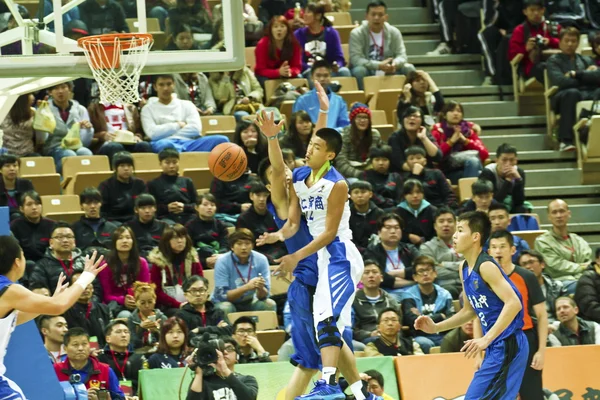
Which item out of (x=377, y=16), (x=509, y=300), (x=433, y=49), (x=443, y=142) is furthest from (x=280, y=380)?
(x=433, y=49)

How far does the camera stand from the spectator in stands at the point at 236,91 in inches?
596

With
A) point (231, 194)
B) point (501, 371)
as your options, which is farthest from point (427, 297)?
point (501, 371)

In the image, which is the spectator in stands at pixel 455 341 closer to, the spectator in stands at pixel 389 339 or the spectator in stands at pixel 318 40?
the spectator in stands at pixel 389 339

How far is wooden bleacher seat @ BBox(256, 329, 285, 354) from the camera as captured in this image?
11695mm

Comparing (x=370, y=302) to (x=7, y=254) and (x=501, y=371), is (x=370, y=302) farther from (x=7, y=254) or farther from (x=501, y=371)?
(x=7, y=254)

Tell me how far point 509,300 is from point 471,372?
8.52 feet

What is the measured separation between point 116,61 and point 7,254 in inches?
82.9

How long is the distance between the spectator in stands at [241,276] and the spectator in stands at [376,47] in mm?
4495

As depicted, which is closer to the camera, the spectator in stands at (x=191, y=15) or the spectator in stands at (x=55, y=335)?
the spectator in stands at (x=191, y=15)

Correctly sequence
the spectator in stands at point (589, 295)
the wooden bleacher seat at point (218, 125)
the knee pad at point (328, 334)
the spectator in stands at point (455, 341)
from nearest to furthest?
the knee pad at point (328, 334)
the spectator in stands at point (455, 341)
the spectator in stands at point (589, 295)
the wooden bleacher seat at point (218, 125)

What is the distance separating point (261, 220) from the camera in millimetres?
13008

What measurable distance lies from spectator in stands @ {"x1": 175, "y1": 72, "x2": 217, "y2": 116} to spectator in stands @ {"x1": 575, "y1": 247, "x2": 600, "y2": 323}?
16.3 feet

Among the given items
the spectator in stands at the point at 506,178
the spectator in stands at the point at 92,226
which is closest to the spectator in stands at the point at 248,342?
the spectator in stands at the point at 92,226

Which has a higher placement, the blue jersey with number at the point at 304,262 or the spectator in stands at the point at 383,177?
the blue jersey with number at the point at 304,262
